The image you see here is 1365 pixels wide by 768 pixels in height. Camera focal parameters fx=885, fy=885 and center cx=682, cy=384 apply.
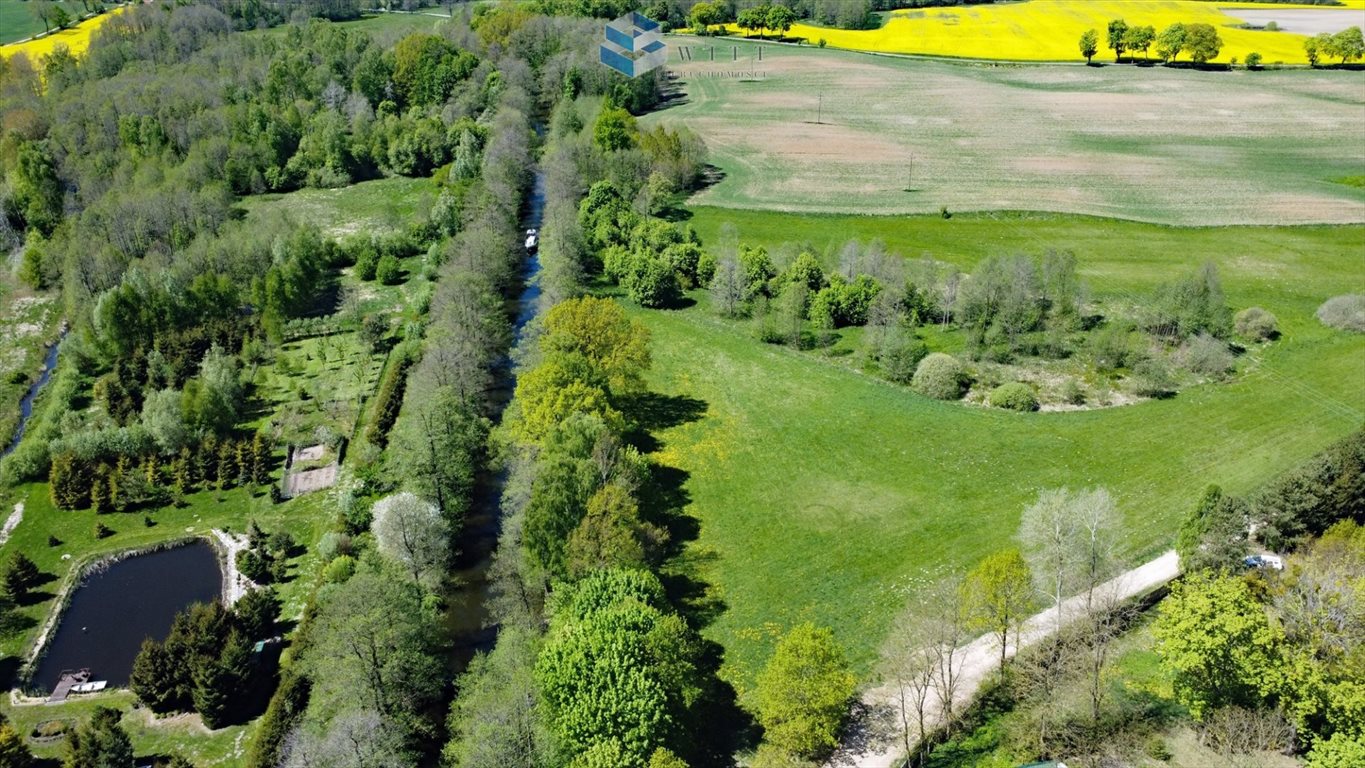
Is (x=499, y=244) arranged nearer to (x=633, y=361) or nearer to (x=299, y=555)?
(x=633, y=361)

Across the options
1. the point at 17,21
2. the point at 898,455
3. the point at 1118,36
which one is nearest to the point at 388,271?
the point at 898,455

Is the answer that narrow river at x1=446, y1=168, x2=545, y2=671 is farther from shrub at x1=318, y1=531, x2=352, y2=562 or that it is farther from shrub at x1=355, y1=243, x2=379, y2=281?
shrub at x1=355, y1=243, x2=379, y2=281

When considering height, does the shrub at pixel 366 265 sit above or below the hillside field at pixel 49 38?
below

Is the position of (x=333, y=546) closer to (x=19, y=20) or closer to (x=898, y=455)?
(x=898, y=455)

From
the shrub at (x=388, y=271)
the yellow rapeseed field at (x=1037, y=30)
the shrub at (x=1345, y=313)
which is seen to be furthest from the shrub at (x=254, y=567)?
the yellow rapeseed field at (x=1037, y=30)

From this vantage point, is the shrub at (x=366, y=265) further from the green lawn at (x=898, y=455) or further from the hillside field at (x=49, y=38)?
the hillside field at (x=49, y=38)

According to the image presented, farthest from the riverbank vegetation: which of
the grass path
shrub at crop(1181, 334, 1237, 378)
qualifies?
shrub at crop(1181, 334, 1237, 378)

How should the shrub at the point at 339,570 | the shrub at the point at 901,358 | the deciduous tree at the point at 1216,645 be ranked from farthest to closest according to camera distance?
the shrub at the point at 901,358, the shrub at the point at 339,570, the deciduous tree at the point at 1216,645

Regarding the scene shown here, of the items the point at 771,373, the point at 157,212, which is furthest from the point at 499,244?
the point at 157,212
